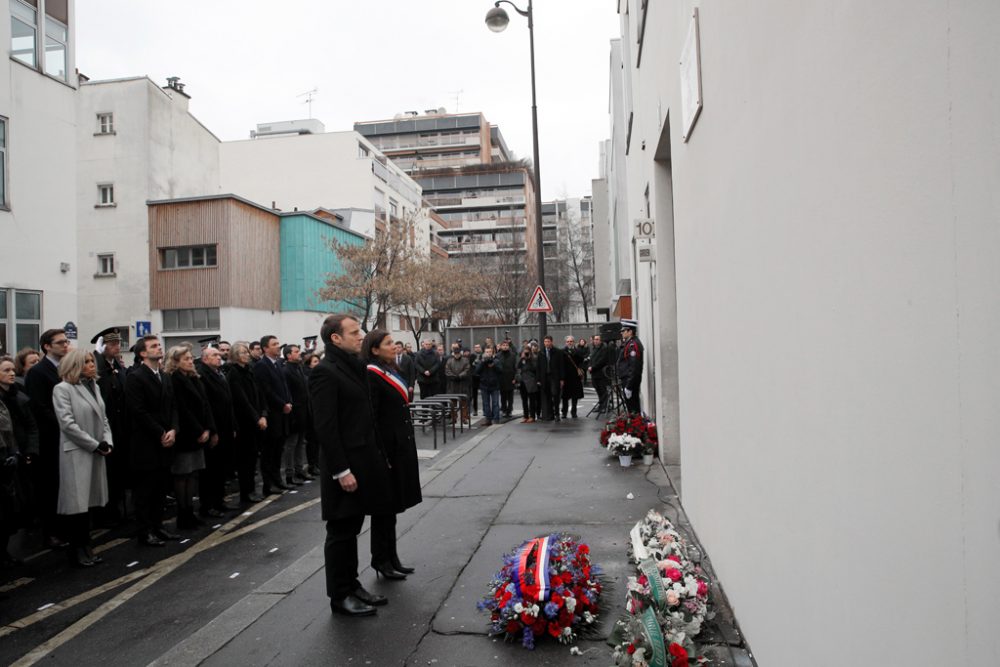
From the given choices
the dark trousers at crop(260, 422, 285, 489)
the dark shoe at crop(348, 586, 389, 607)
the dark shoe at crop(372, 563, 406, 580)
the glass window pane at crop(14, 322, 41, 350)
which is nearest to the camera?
the dark shoe at crop(348, 586, 389, 607)

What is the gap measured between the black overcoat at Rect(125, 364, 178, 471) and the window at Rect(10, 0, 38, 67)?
1320cm

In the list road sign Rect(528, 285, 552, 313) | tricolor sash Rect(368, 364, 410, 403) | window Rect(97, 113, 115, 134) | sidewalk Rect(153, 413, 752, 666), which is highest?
window Rect(97, 113, 115, 134)

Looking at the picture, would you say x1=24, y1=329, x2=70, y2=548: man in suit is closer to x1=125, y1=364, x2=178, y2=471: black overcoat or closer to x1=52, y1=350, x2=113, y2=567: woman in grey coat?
x1=52, y1=350, x2=113, y2=567: woman in grey coat

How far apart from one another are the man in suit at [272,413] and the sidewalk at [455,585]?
194 cm

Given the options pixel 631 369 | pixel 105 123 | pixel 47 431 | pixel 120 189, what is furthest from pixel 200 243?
pixel 47 431

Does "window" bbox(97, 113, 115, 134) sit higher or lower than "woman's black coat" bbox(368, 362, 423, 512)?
higher

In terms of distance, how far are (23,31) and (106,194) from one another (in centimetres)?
1889

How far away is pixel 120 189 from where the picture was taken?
33188 millimetres

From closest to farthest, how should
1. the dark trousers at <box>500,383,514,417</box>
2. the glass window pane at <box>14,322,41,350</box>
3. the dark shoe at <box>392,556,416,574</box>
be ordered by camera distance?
the dark shoe at <box>392,556,416,574</box> → the glass window pane at <box>14,322,41,350</box> → the dark trousers at <box>500,383,514,417</box>

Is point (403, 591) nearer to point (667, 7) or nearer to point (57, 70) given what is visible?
point (667, 7)

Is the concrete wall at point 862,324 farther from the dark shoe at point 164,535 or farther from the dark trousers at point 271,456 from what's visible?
the dark trousers at point 271,456

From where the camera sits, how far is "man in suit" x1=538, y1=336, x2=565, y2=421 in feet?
50.5

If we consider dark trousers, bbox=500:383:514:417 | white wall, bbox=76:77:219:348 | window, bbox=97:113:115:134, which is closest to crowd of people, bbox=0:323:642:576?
dark trousers, bbox=500:383:514:417

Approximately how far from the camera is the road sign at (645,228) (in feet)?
28.9
